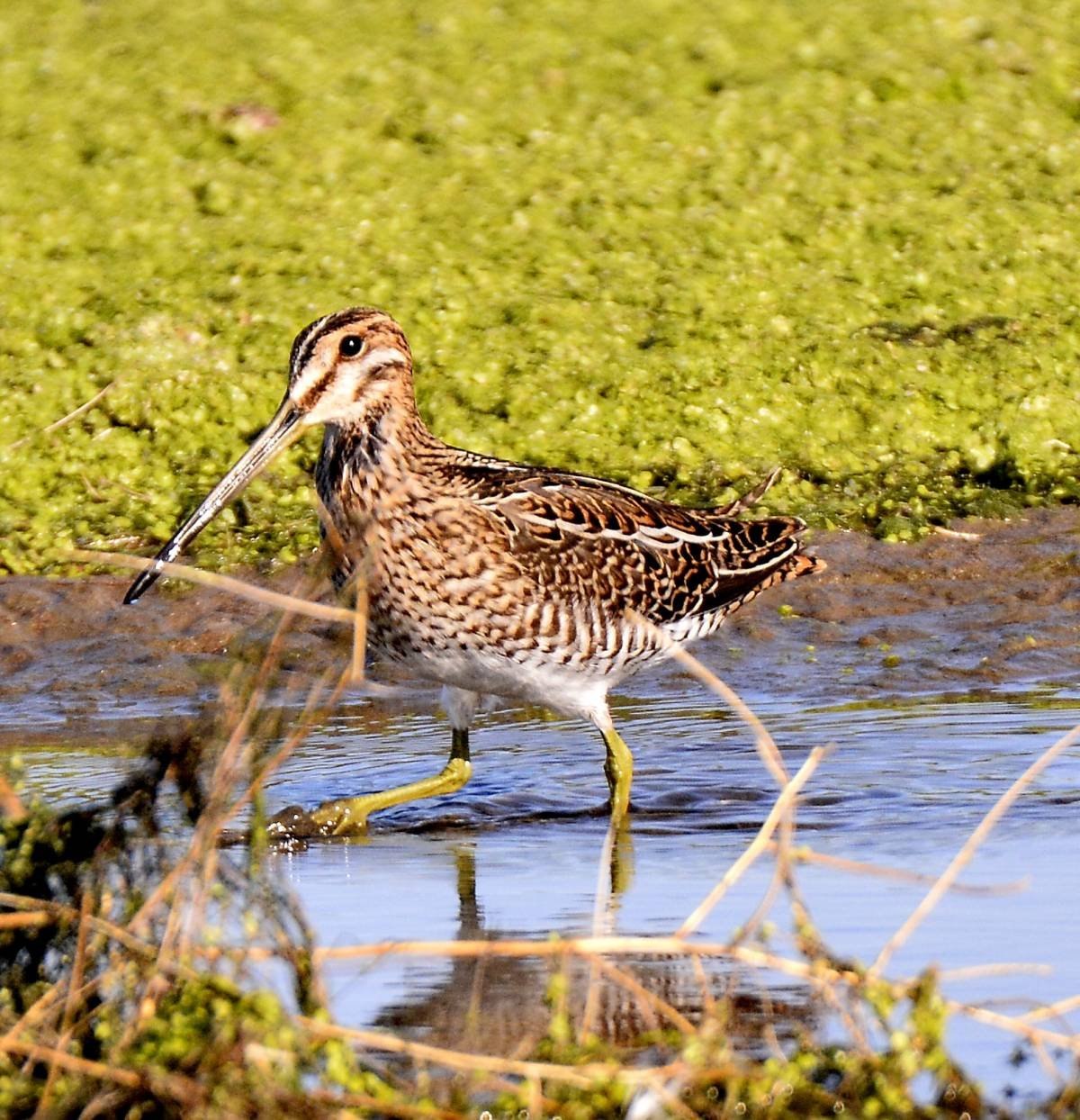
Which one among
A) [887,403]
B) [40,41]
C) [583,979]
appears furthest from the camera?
[40,41]

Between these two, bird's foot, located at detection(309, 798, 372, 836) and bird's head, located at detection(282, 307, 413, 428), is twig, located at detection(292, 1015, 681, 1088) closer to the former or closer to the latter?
bird's foot, located at detection(309, 798, 372, 836)

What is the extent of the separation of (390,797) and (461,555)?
86cm

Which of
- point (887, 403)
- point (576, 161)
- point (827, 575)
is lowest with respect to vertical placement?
point (827, 575)

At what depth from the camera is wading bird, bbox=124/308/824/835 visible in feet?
23.0

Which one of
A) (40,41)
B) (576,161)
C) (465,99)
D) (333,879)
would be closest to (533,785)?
(333,879)

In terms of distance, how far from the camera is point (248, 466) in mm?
7289

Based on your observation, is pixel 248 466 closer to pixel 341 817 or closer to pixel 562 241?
pixel 341 817

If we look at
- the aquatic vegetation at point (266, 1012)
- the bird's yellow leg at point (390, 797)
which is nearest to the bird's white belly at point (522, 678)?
the bird's yellow leg at point (390, 797)

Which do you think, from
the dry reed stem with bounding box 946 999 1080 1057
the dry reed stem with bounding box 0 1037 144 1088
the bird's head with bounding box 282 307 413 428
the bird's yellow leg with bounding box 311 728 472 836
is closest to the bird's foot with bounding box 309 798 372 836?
the bird's yellow leg with bounding box 311 728 472 836

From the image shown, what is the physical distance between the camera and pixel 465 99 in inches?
535

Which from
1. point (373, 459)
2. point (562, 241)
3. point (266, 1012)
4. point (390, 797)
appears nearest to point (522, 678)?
point (390, 797)

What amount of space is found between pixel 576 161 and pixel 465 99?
109cm

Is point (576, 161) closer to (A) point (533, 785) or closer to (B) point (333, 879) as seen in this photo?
(A) point (533, 785)

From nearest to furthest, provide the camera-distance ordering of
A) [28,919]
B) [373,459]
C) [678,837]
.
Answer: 1. [28,919]
2. [678,837]
3. [373,459]
